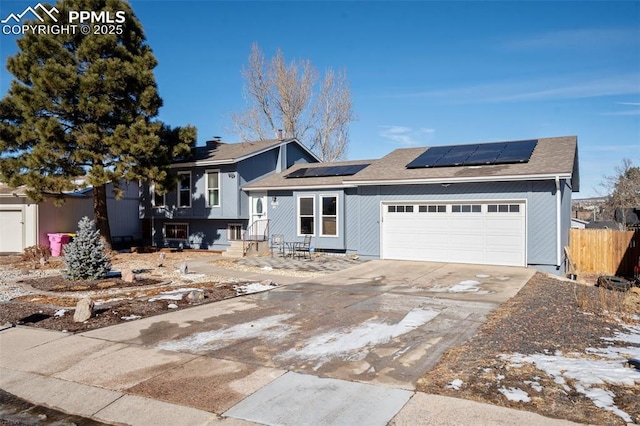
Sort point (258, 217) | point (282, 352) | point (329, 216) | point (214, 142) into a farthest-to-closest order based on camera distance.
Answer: point (214, 142) < point (258, 217) < point (329, 216) < point (282, 352)

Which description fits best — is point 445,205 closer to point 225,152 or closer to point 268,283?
point 268,283

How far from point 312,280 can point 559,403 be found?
8.55 metres

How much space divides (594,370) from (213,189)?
18.0 meters

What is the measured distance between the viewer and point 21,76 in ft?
56.6

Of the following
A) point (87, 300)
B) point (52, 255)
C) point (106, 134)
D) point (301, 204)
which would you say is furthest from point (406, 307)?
point (52, 255)

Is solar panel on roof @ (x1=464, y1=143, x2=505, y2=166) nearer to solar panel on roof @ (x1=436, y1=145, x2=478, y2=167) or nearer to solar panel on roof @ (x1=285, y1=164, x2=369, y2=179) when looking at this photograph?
solar panel on roof @ (x1=436, y1=145, x2=478, y2=167)

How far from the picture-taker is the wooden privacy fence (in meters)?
16.4

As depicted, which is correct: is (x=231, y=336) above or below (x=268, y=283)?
below

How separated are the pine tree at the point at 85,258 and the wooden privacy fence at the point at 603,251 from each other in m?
15.1

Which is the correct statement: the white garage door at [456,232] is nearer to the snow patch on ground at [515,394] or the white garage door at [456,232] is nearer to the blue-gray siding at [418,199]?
the blue-gray siding at [418,199]

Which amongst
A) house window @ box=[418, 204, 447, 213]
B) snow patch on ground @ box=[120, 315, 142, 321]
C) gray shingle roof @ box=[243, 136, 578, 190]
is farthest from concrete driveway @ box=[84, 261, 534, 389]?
house window @ box=[418, 204, 447, 213]

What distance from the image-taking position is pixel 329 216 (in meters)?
18.6

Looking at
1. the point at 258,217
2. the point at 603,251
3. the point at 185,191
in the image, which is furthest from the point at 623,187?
the point at 185,191

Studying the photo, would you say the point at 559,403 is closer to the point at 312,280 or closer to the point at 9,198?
the point at 312,280
